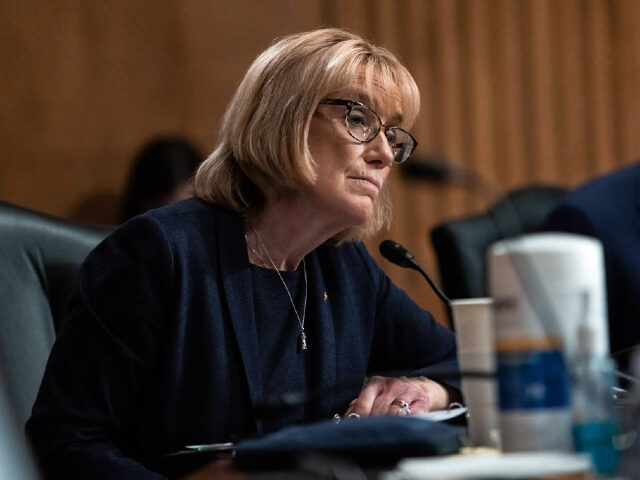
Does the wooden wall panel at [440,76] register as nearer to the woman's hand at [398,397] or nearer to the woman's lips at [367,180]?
the woman's lips at [367,180]

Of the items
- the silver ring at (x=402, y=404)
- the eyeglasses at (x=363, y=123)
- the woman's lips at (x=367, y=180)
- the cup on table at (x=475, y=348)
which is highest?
the eyeglasses at (x=363, y=123)

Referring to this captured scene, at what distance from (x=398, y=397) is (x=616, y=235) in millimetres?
820

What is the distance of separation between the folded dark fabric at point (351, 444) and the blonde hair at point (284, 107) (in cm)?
93

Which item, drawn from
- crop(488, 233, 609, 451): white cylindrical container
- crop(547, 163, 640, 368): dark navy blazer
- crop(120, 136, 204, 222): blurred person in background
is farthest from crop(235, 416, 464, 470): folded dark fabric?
crop(120, 136, 204, 222): blurred person in background

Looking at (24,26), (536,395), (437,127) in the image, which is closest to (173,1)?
(24,26)

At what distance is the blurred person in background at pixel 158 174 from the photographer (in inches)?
154

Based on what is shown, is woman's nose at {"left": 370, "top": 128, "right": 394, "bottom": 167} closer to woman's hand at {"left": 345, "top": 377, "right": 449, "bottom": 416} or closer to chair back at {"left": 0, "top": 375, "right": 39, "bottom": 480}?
woman's hand at {"left": 345, "top": 377, "right": 449, "bottom": 416}

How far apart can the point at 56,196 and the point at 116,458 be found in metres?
2.83

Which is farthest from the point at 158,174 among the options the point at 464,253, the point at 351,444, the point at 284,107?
the point at 351,444

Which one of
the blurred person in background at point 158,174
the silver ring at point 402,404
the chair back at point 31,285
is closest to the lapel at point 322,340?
the silver ring at point 402,404

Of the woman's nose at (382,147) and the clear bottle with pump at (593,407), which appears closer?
the clear bottle with pump at (593,407)

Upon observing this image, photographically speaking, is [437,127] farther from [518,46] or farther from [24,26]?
[24,26]

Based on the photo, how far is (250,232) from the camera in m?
1.92

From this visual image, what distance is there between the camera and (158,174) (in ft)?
12.9
